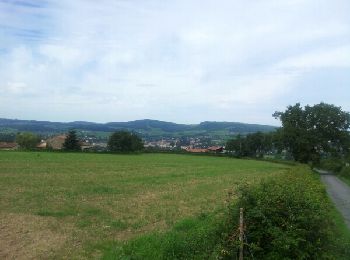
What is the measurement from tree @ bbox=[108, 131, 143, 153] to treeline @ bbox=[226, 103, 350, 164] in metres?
36.2

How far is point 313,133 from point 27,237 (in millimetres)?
75854

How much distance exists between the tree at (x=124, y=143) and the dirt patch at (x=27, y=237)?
92.2 m

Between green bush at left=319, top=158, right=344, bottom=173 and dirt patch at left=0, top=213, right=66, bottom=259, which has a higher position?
dirt patch at left=0, top=213, right=66, bottom=259

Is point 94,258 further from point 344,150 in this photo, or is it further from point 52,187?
point 344,150

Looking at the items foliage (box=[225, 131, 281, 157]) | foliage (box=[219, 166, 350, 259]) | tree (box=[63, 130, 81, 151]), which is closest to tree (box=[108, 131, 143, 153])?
tree (box=[63, 130, 81, 151])

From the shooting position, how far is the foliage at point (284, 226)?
9016mm

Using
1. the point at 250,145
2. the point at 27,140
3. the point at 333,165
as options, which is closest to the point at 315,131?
the point at 333,165

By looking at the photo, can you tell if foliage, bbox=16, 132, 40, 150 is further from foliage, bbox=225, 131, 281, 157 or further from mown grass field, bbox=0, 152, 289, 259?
mown grass field, bbox=0, 152, 289, 259

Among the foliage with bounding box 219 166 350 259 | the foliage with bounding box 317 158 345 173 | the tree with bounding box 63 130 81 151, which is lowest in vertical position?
the foliage with bounding box 317 158 345 173

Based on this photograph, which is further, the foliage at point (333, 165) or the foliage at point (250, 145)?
the foliage at point (250, 145)

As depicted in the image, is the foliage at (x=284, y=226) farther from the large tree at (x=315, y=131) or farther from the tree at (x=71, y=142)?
the tree at (x=71, y=142)

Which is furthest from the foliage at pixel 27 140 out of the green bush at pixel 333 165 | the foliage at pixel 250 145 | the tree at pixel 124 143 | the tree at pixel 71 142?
the green bush at pixel 333 165

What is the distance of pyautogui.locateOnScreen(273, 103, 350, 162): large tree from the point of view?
82.4 metres

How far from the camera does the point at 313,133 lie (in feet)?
274
